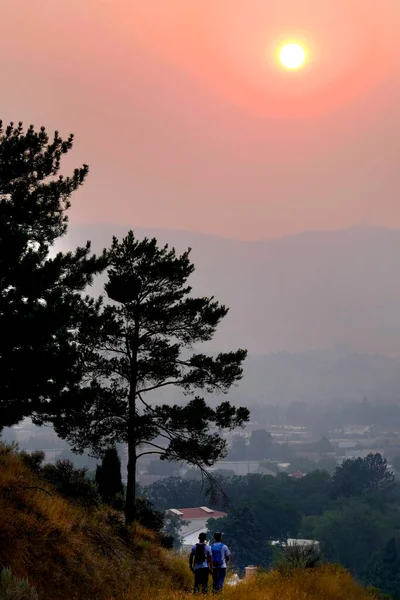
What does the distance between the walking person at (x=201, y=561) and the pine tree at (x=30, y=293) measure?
6.20m

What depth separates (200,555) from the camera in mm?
18266

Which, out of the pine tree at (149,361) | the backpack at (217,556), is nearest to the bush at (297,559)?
the pine tree at (149,361)

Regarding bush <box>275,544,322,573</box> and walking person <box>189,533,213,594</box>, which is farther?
bush <box>275,544,322,573</box>

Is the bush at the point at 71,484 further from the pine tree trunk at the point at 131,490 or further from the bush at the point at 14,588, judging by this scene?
the bush at the point at 14,588

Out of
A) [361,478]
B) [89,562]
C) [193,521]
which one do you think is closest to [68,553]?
[89,562]

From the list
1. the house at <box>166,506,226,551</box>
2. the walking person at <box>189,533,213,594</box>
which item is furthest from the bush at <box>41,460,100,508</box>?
the house at <box>166,506,226,551</box>

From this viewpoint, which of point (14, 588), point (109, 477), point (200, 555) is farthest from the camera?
point (109, 477)

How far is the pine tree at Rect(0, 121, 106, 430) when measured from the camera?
65.7ft

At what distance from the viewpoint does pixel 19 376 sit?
65.9 ft

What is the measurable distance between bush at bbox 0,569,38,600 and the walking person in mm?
A: 4768

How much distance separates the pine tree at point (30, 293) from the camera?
20016 millimetres

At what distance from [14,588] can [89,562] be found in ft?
16.0

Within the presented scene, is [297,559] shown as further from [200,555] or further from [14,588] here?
[14,588]

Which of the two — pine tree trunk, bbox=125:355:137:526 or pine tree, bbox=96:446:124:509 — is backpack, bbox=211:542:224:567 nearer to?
pine tree trunk, bbox=125:355:137:526
